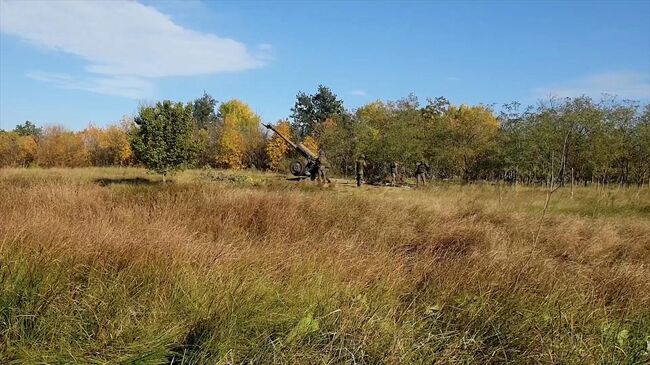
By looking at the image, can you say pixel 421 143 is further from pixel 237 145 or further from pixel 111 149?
pixel 111 149

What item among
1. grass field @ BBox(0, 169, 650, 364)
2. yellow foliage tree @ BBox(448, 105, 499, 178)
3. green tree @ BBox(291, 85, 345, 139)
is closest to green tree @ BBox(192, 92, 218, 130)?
green tree @ BBox(291, 85, 345, 139)

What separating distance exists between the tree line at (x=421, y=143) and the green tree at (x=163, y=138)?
47mm

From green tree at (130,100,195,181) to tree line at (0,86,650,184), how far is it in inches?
1.8

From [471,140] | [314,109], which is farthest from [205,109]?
[471,140]

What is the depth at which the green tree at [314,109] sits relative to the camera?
214 feet

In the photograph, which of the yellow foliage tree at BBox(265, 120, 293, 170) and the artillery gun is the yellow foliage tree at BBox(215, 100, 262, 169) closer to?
the yellow foliage tree at BBox(265, 120, 293, 170)

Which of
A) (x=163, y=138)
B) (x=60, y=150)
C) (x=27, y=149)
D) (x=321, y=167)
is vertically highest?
(x=27, y=149)

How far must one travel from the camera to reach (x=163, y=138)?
896 inches

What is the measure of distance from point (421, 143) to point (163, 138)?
709 inches

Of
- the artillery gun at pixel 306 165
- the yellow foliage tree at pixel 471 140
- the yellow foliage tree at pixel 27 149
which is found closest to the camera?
the artillery gun at pixel 306 165

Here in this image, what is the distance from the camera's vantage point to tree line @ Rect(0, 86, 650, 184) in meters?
23.1

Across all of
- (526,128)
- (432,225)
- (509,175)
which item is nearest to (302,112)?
(509,175)

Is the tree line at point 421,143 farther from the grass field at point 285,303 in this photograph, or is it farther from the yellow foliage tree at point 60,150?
the grass field at point 285,303

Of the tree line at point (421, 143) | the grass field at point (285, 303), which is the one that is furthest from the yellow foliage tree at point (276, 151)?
the grass field at point (285, 303)
